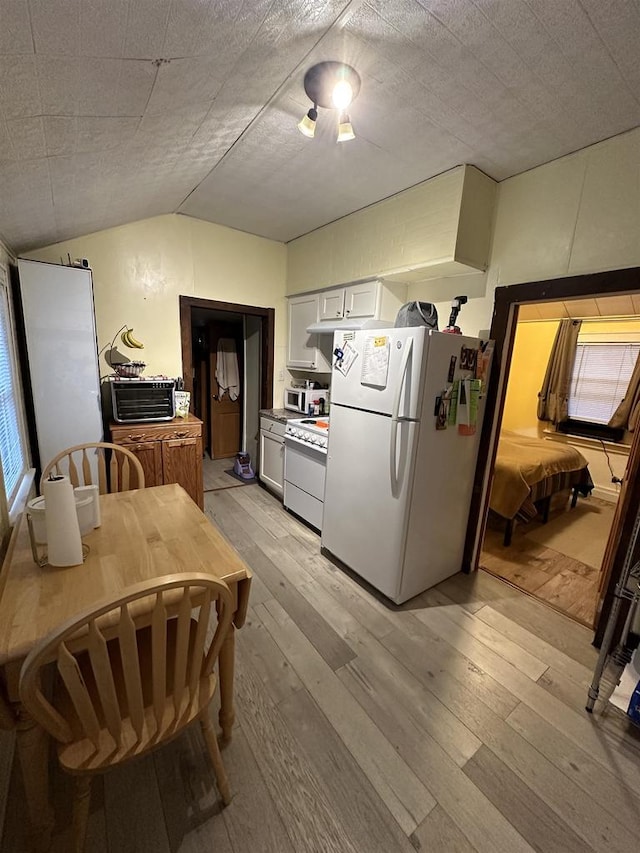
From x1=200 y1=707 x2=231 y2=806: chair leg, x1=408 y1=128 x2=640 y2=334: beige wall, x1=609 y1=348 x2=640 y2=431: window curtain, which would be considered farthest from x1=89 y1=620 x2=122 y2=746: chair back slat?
x1=609 y1=348 x2=640 y2=431: window curtain

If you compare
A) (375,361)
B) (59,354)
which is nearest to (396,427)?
(375,361)

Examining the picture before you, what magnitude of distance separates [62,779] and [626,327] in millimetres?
5939

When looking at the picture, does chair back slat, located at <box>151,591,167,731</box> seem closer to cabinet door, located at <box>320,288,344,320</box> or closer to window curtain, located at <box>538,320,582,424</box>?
cabinet door, located at <box>320,288,344,320</box>

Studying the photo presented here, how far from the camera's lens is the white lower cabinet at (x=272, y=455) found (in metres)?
3.34

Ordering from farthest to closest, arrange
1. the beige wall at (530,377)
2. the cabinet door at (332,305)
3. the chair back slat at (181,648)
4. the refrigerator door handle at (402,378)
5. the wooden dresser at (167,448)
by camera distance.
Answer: the beige wall at (530,377), the cabinet door at (332,305), the wooden dresser at (167,448), the refrigerator door handle at (402,378), the chair back slat at (181,648)

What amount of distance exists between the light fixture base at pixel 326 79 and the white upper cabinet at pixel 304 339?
1851 millimetres

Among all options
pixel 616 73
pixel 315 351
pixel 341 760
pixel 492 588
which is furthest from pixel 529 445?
pixel 341 760

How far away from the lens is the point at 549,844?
3.57ft

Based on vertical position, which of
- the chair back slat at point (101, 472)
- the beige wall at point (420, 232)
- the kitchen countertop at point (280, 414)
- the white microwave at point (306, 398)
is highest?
the beige wall at point (420, 232)

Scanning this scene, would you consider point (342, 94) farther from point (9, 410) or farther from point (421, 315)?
point (9, 410)

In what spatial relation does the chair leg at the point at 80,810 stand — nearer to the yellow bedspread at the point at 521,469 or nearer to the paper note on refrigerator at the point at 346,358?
the paper note on refrigerator at the point at 346,358

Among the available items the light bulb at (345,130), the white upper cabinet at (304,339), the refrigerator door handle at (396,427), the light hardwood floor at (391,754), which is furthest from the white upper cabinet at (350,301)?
the light hardwood floor at (391,754)

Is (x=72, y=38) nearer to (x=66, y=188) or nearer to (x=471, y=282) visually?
(x=66, y=188)

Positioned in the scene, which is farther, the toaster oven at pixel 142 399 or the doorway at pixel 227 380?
the doorway at pixel 227 380
